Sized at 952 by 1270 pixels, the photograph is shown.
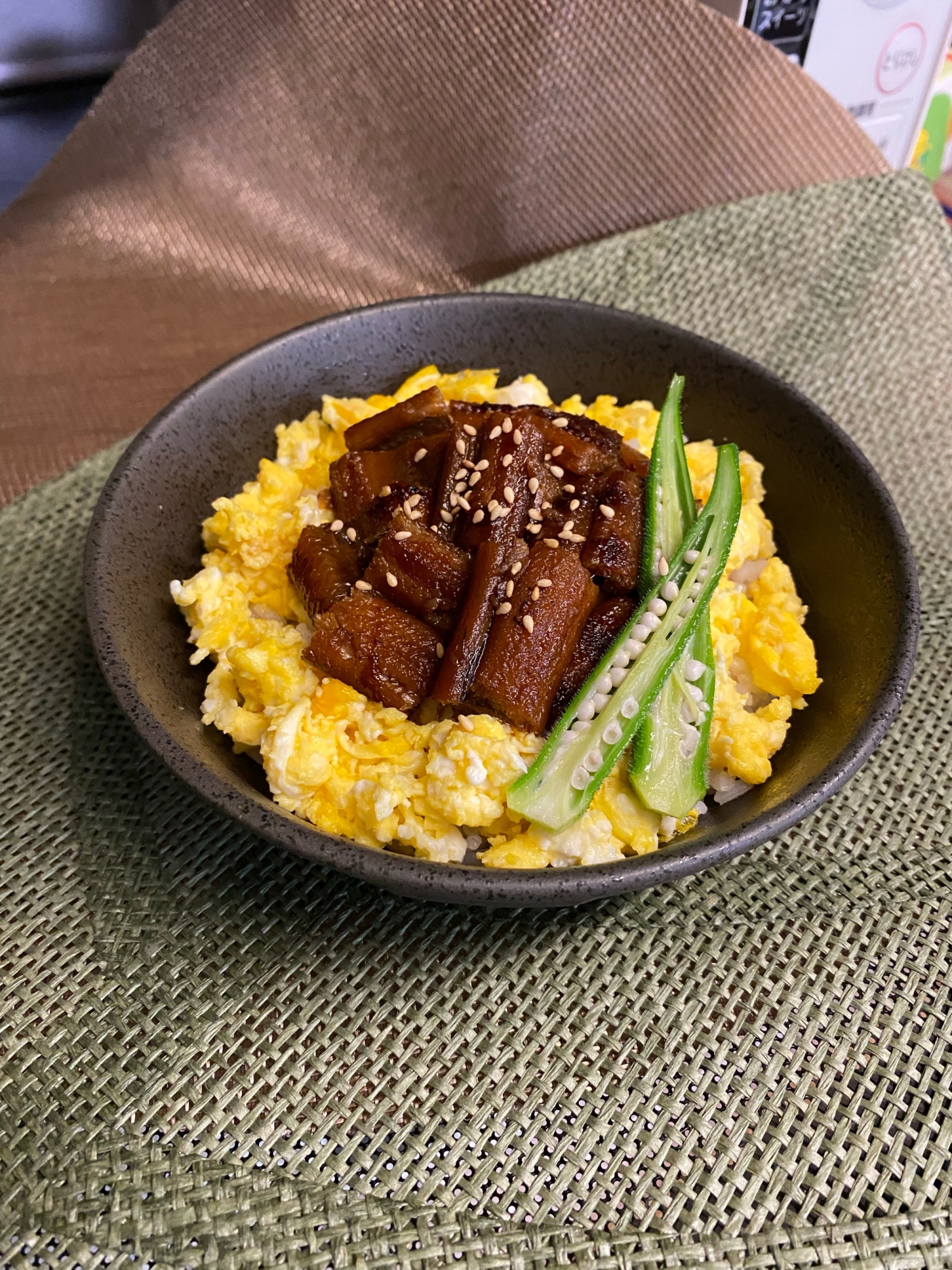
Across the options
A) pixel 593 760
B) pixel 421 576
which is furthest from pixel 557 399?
pixel 593 760

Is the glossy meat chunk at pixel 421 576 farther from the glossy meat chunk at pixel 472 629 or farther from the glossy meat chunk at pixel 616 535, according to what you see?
the glossy meat chunk at pixel 616 535

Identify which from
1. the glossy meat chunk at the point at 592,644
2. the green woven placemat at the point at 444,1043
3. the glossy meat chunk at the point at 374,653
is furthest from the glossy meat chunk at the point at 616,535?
the green woven placemat at the point at 444,1043

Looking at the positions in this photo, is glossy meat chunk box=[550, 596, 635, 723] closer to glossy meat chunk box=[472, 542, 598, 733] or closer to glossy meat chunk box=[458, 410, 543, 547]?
glossy meat chunk box=[472, 542, 598, 733]

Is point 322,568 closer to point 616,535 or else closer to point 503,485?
point 503,485

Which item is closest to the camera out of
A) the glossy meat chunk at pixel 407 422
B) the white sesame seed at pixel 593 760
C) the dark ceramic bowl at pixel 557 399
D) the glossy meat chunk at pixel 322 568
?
the dark ceramic bowl at pixel 557 399

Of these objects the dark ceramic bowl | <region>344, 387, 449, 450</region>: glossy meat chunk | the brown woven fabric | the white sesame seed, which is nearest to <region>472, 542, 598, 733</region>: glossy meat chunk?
the white sesame seed

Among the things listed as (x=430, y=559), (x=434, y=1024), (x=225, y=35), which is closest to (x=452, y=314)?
(x=430, y=559)
